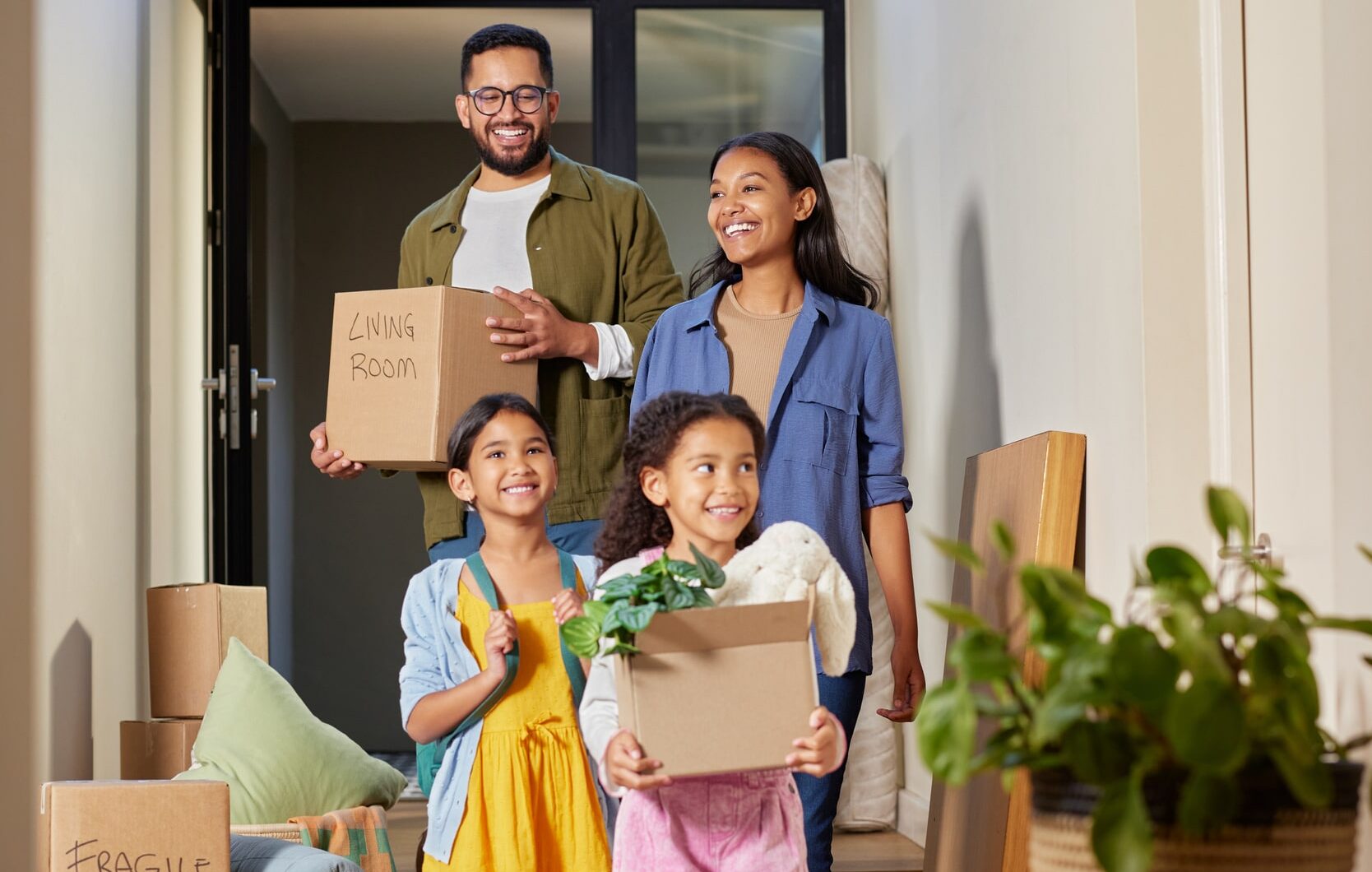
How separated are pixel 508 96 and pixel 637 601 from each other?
1.23m

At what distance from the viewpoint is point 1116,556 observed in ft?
6.86

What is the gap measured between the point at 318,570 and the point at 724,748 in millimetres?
4982

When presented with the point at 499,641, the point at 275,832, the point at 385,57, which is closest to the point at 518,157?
the point at 499,641

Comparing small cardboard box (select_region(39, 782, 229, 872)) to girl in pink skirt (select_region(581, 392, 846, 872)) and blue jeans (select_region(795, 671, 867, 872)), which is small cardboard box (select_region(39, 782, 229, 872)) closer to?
girl in pink skirt (select_region(581, 392, 846, 872))

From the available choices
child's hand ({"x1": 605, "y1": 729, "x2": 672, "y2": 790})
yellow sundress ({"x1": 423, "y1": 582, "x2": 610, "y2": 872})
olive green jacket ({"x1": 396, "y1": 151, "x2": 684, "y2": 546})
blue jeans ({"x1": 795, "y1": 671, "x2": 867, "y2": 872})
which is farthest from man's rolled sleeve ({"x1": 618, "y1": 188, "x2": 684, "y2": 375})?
child's hand ({"x1": 605, "y1": 729, "x2": 672, "y2": 790})

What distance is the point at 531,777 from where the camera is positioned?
2.10m

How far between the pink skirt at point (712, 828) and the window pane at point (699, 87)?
305 cm

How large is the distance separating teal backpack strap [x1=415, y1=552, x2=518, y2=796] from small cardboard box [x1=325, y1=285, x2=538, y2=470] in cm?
26

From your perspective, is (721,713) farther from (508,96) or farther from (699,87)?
(699,87)

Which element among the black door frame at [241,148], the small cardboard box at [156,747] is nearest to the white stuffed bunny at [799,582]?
the small cardboard box at [156,747]

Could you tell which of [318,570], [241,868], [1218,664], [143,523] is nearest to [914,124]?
[143,523]

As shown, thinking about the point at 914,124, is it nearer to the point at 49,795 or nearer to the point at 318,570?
the point at 49,795

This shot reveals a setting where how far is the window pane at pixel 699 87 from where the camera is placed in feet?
15.3

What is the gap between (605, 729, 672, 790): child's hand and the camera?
1597 mm
